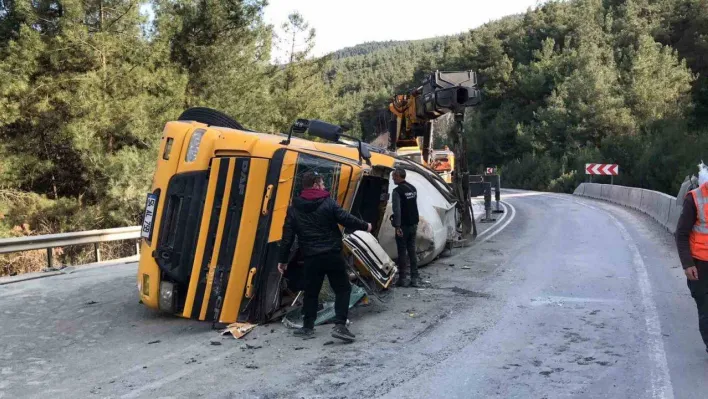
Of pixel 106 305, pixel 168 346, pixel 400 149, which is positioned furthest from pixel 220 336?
pixel 400 149

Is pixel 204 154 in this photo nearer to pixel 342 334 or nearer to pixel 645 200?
pixel 342 334

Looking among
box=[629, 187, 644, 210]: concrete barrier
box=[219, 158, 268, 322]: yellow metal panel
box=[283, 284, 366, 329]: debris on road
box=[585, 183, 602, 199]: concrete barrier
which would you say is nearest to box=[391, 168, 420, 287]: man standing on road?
box=[283, 284, 366, 329]: debris on road

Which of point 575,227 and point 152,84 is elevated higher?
point 152,84

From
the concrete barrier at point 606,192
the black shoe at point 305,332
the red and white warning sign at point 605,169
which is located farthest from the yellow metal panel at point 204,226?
the red and white warning sign at point 605,169

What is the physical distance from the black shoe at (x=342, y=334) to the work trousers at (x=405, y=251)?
260 cm

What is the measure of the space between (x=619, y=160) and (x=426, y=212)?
31714 millimetres

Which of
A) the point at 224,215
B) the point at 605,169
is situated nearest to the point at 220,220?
the point at 224,215

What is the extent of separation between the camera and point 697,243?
16.1ft

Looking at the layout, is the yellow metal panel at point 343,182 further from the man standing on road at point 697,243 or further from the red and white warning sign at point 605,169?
the red and white warning sign at point 605,169

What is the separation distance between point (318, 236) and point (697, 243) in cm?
338

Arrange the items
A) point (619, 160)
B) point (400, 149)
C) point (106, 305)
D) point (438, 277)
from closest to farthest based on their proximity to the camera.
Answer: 1. point (106, 305)
2. point (438, 277)
3. point (400, 149)
4. point (619, 160)

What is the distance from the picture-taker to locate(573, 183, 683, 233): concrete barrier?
550 inches

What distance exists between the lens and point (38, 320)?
658 cm

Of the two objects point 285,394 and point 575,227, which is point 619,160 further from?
point 285,394
